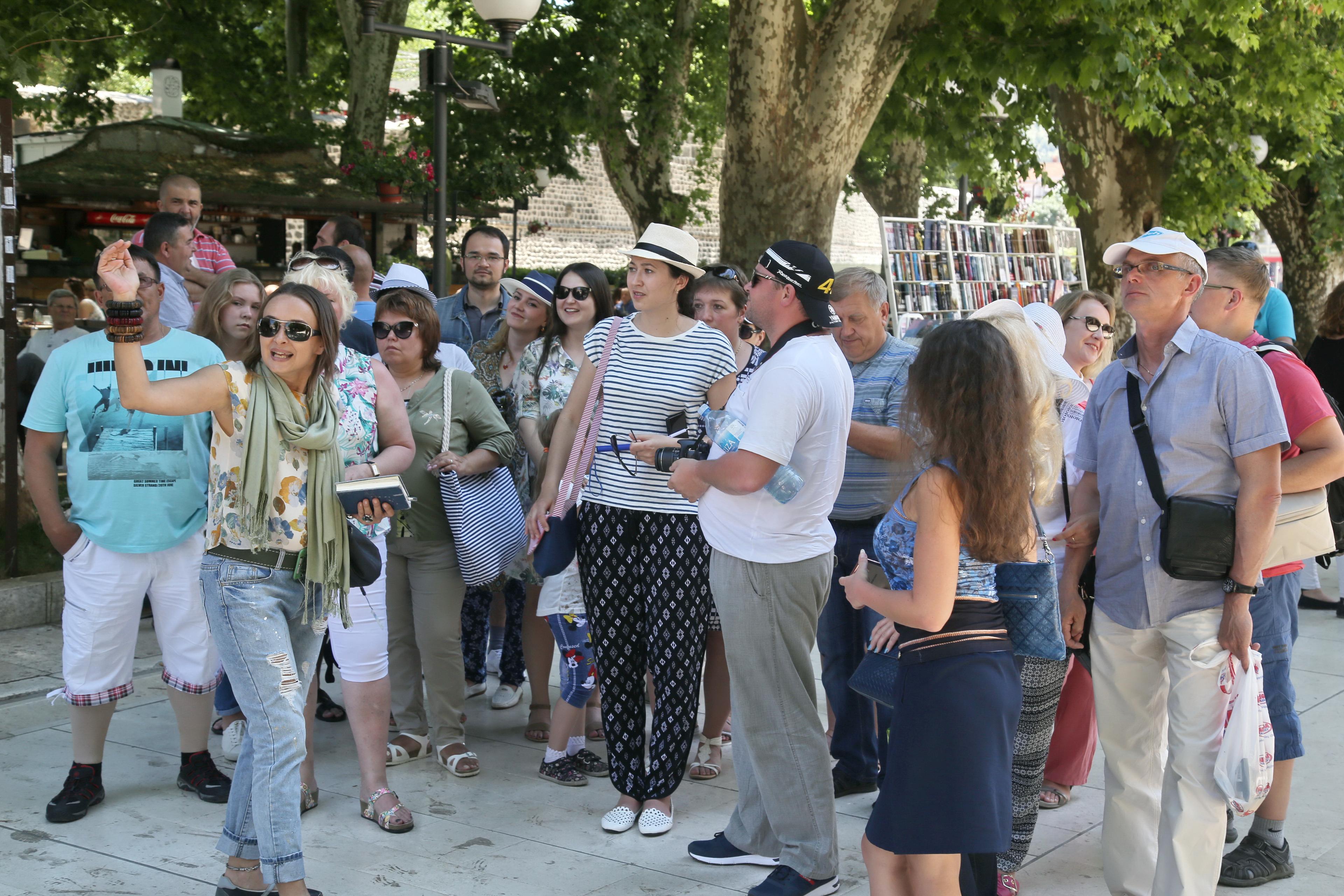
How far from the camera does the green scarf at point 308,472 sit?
344 cm

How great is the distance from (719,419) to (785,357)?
29 centimetres

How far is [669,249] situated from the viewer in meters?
4.28

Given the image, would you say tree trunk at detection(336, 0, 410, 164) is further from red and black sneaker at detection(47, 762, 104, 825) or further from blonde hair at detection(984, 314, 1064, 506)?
blonde hair at detection(984, 314, 1064, 506)

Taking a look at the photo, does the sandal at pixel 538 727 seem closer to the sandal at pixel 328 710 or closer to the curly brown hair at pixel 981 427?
the sandal at pixel 328 710

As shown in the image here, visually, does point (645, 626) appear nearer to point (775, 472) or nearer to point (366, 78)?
point (775, 472)

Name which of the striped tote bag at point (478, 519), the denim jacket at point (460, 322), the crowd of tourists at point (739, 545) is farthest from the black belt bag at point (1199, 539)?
the denim jacket at point (460, 322)

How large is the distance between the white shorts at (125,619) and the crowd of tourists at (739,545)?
0.03ft

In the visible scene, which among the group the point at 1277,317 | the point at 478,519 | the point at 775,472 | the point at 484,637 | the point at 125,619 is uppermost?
the point at 1277,317

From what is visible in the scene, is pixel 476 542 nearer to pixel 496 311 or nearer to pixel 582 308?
pixel 582 308

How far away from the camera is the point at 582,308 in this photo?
17.0 feet

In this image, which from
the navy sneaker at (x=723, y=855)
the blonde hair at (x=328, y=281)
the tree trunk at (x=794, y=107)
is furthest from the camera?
the tree trunk at (x=794, y=107)

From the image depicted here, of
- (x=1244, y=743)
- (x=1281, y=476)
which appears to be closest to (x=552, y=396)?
(x=1281, y=476)

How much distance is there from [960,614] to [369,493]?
162cm

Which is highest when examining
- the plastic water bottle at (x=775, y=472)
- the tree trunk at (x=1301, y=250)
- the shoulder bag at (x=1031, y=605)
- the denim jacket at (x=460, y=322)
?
the tree trunk at (x=1301, y=250)
